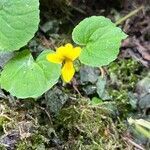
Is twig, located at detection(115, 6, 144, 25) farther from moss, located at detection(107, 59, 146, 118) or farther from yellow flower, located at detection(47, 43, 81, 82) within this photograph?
yellow flower, located at detection(47, 43, 81, 82)

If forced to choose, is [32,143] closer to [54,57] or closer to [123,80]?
[54,57]

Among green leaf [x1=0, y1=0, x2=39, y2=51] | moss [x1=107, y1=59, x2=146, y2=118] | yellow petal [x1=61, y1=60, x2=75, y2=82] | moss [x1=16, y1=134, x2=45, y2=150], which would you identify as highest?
green leaf [x1=0, y1=0, x2=39, y2=51]

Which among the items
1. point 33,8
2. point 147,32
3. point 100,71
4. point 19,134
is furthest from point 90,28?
point 147,32

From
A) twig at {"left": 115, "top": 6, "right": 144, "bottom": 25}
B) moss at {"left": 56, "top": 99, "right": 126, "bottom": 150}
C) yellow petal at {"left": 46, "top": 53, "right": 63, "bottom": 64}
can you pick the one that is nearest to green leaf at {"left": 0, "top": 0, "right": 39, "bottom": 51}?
yellow petal at {"left": 46, "top": 53, "right": 63, "bottom": 64}

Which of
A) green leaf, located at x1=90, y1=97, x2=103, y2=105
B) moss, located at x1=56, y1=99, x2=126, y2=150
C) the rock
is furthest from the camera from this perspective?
the rock

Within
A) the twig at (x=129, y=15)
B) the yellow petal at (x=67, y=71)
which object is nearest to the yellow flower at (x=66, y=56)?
the yellow petal at (x=67, y=71)

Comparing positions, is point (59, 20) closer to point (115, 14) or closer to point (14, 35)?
point (115, 14)

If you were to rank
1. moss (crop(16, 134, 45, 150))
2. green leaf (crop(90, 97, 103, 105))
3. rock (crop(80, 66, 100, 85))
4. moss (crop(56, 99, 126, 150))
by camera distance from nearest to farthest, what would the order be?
1. moss (crop(16, 134, 45, 150))
2. moss (crop(56, 99, 126, 150))
3. green leaf (crop(90, 97, 103, 105))
4. rock (crop(80, 66, 100, 85))

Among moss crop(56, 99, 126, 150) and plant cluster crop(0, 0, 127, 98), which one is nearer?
plant cluster crop(0, 0, 127, 98)

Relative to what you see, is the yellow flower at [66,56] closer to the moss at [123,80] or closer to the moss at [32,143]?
the moss at [32,143]
